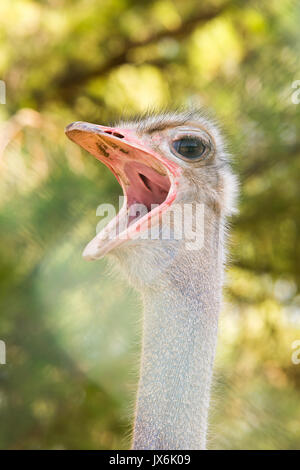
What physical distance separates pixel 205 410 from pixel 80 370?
1.75m

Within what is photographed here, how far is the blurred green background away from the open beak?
1.16 meters

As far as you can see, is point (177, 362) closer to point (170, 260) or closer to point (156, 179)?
point (170, 260)

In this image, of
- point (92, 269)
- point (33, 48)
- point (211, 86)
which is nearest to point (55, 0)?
point (33, 48)

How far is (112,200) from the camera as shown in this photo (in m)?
2.35

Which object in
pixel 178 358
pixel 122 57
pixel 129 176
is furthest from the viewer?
pixel 122 57

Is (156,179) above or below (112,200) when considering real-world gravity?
below

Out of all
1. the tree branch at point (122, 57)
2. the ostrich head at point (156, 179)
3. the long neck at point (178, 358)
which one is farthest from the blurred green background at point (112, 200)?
the long neck at point (178, 358)

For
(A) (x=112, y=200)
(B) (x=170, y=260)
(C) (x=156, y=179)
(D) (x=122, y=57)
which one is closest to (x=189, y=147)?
(C) (x=156, y=179)

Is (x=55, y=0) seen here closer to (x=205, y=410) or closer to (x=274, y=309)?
(x=274, y=309)

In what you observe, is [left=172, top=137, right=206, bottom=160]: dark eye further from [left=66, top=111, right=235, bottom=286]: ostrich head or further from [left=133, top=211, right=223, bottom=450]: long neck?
[left=133, top=211, right=223, bottom=450]: long neck

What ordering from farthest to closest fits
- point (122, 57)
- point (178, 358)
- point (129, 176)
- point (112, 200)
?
point (122, 57)
point (112, 200)
point (129, 176)
point (178, 358)

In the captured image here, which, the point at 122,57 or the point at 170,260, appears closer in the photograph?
the point at 170,260

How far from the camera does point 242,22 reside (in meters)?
2.96

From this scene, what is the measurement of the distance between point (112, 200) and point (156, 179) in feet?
4.11
